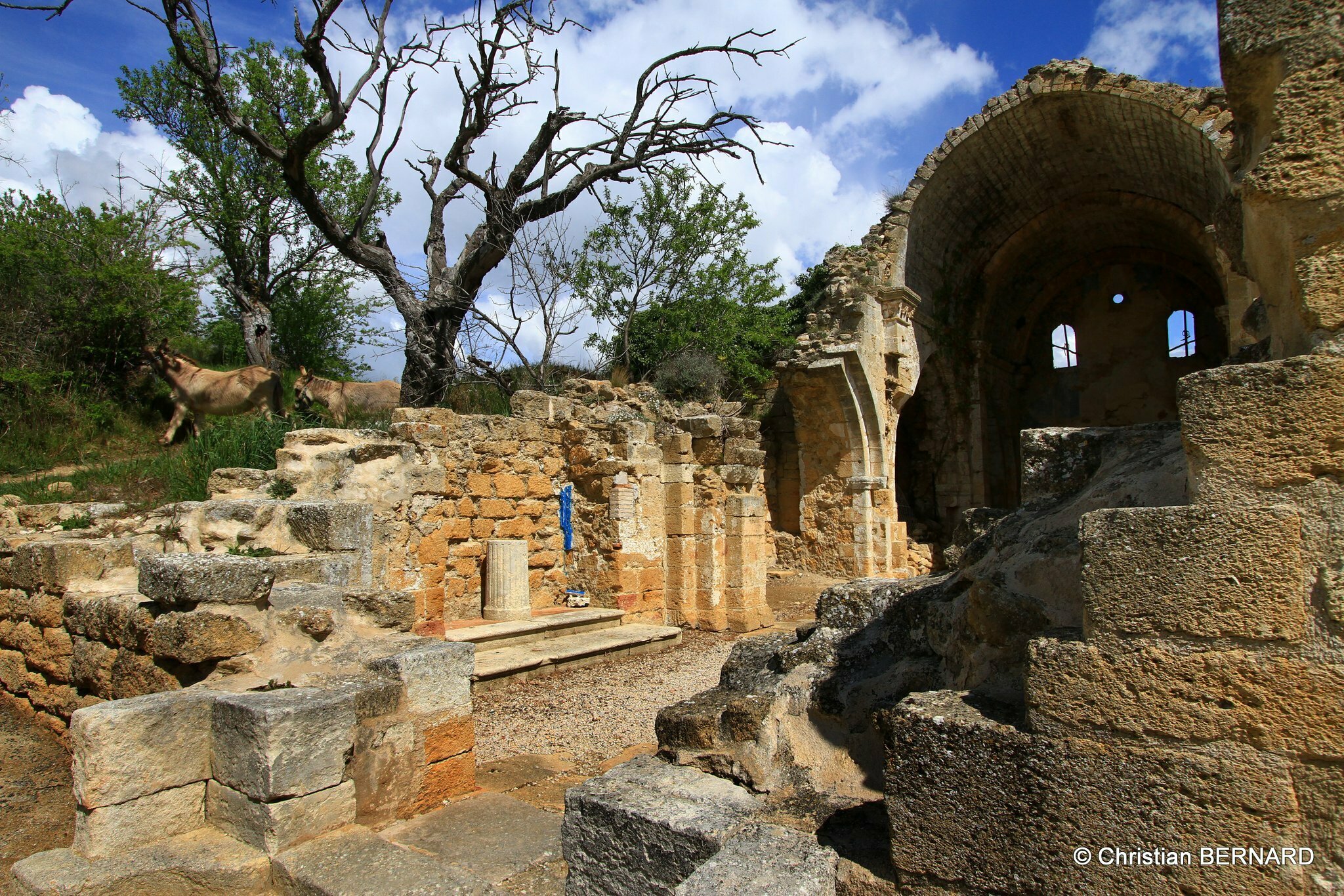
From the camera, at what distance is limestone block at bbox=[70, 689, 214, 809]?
281 centimetres

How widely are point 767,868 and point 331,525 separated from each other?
352 cm

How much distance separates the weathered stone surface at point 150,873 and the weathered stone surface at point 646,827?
123cm

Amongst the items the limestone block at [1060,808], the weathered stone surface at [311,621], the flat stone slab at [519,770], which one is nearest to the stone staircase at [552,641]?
the flat stone slab at [519,770]

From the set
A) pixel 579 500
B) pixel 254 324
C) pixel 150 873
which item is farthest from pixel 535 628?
pixel 254 324

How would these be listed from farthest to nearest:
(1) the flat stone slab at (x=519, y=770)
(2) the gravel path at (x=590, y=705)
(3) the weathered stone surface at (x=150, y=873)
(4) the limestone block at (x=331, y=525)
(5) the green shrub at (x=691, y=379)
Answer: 1. (5) the green shrub at (x=691, y=379)
2. (2) the gravel path at (x=590, y=705)
3. (1) the flat stone slab at (x=519, y=770)
4. (4) the limestone block at (x=331, y=525)
5. (3) the weathered stone surface at (x=150, y=873)

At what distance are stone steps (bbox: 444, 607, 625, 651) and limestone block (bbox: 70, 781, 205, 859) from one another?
3930 millimetres

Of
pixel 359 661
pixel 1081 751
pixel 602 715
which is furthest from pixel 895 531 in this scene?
pixel 1081 751

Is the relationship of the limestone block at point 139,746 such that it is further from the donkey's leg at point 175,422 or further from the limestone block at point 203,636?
the donkey's leg at point 175,422

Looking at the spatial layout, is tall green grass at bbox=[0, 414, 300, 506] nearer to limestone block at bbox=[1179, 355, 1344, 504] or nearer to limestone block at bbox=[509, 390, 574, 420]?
limestone block at bbox=[509, 390, 574, 420]

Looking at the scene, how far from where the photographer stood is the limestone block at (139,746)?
281 centimetres

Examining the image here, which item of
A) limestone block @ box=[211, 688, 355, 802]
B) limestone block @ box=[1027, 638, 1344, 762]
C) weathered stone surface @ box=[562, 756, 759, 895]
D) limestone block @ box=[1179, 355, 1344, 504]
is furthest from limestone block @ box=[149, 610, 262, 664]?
limestone block @ box=[1179, 355, 1344, 504]

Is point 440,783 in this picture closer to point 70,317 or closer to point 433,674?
point 433,674

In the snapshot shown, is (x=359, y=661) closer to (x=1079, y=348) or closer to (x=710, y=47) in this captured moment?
(x=710, y=47)

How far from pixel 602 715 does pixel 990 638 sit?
4.51 metres
